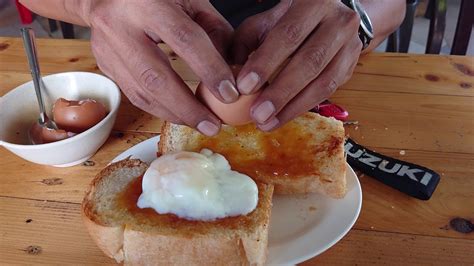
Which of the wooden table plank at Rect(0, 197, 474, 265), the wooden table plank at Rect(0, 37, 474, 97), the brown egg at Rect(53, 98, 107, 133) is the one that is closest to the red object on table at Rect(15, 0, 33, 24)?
the wooden table plank at Rect(0, 37, 474, 97)

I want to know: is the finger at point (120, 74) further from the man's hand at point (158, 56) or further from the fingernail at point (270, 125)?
the fingernail at point (270, 125)

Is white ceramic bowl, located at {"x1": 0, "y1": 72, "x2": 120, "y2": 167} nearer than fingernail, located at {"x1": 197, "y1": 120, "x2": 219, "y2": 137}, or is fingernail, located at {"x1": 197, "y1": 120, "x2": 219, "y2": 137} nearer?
fingernail, located at {"x1": 197, "y1": 120, "x2": 219, "y2": 137}

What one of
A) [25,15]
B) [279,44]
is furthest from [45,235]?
[25,15]

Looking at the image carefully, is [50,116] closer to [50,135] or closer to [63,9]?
[50,135]

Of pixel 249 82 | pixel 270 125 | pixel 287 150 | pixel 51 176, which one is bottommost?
pixel 51 176

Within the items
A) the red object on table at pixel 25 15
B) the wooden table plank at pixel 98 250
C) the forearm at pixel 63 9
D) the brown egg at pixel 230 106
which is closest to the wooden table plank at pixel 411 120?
the wooden table plank at pixel 98 250

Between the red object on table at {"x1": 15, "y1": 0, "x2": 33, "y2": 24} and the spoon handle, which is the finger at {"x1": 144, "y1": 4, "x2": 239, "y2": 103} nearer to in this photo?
the spoon handle

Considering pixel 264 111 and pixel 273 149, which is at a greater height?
pixel 264 111
